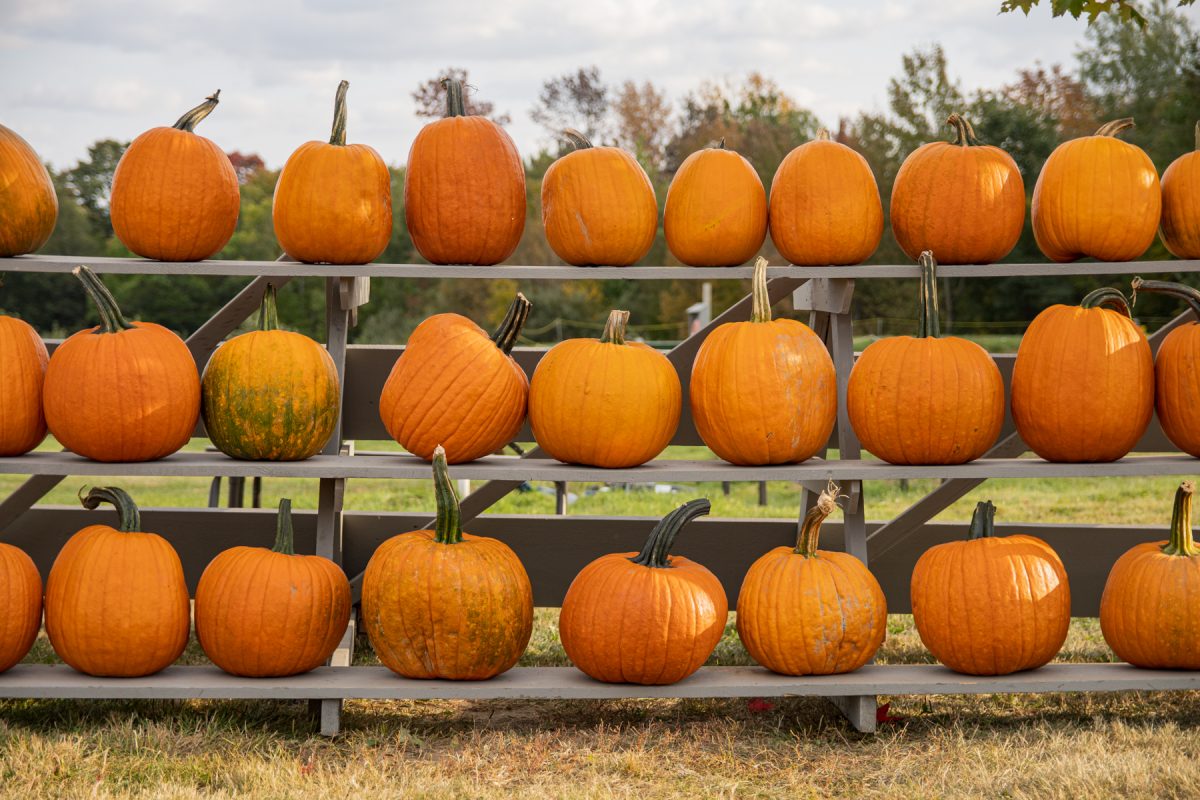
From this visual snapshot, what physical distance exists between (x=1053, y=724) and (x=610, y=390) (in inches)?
63.3

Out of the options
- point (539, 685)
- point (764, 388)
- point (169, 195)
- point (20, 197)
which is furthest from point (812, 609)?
point (20, 197)

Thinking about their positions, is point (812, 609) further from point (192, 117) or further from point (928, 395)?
point (192, 117)

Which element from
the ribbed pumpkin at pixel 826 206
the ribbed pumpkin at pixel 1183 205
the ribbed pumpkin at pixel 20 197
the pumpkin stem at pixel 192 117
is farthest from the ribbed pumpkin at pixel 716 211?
the ribbed pumpkin at pixel 20 197

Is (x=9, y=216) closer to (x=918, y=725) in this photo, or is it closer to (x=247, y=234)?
(x=918, y=725)

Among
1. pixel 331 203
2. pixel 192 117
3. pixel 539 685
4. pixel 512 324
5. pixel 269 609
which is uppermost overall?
pixel 192 117

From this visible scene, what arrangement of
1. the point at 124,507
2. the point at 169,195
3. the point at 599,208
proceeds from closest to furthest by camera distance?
the point at 124,507 < the point at 169,195 < the point at 599,208

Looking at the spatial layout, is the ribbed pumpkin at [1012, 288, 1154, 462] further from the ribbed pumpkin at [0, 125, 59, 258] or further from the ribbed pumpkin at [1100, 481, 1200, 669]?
the ribbed pumpkin at [0, 125, 59, 258]

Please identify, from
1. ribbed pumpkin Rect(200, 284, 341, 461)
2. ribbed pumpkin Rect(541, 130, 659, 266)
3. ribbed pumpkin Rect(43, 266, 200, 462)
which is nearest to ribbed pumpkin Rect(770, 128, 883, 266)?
ribbed pumpkin Rect(541, 130, 659, 266)

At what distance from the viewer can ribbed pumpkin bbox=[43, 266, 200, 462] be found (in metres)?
3.27

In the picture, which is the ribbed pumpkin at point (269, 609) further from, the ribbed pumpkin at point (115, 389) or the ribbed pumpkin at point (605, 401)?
the ribbed pumpkin at point (605, 401)

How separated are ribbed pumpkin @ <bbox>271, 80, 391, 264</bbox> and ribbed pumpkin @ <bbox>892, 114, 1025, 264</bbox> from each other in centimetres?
155

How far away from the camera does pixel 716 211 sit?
361 cm

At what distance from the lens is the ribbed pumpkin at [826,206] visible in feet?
11.7

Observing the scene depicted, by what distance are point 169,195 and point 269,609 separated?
1.23m
